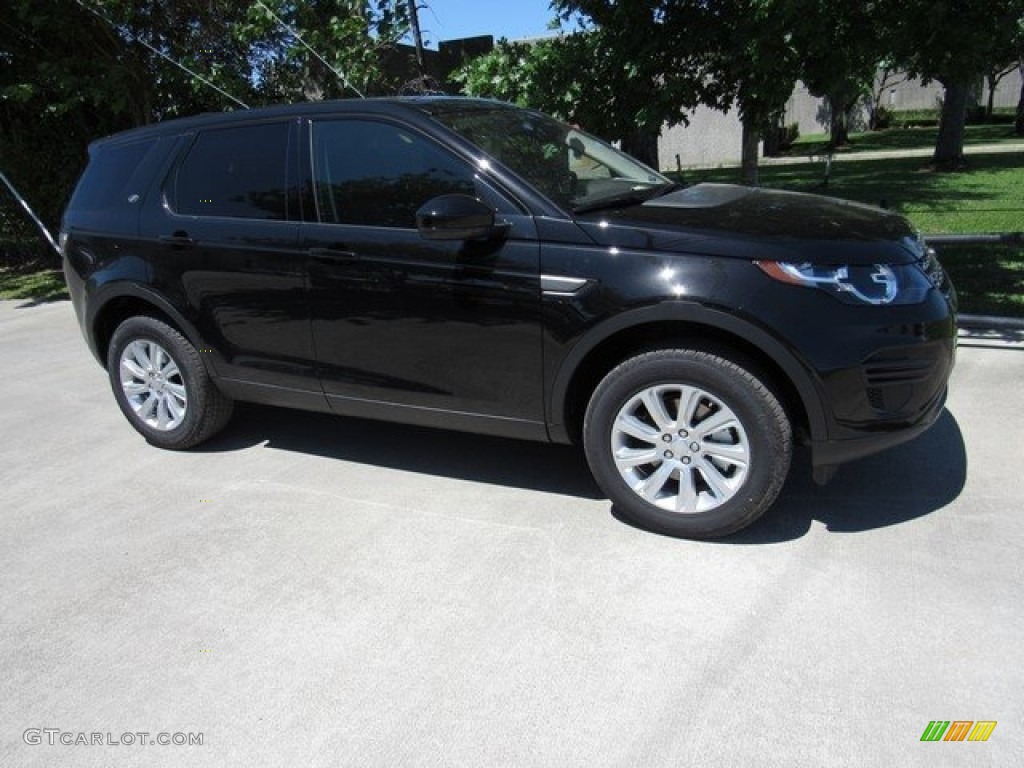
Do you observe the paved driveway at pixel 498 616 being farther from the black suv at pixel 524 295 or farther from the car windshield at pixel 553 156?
the car windshield at pixel 553 156

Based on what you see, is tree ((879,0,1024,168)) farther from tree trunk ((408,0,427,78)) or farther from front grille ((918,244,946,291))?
tree trunk ((408,0,427,78))

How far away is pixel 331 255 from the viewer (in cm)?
412

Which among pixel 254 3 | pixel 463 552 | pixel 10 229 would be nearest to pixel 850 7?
pixel 463 552

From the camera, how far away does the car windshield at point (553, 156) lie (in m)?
3.90

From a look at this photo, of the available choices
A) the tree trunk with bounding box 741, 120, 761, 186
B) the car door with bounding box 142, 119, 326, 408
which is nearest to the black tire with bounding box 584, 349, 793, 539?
the car door with bounding box 142, 119, 326, 408

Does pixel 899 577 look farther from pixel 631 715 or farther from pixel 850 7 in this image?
pixel 850 7

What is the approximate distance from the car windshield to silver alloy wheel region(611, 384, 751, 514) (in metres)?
0.92

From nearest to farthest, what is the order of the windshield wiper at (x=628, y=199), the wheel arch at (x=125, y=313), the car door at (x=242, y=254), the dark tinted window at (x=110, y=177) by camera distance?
1. the windshield wiper at (x=628, y=199)
2. the car door at (x=242, y=254)
3. the wheel arch at (x=125, y=313)
4. the dark tinted window at (x=110, y=177)

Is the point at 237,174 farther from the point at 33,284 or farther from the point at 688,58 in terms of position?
the point at 33,284

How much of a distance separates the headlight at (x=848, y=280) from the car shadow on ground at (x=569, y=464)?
998 millimetres

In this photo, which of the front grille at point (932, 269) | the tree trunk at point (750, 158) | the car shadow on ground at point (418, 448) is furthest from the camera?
the tree trunk at point (750, 158)

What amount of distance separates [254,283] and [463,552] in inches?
70.6

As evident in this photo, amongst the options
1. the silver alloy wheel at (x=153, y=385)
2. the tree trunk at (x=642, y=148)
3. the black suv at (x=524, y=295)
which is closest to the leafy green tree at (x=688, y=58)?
the tree trunk at (x=642, y=148)

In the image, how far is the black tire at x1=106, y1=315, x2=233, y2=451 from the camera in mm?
4844
